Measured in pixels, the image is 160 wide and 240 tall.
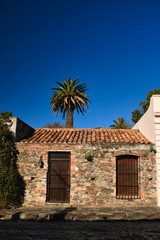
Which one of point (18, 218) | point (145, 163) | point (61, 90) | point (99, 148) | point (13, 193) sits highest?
point (61, 90)

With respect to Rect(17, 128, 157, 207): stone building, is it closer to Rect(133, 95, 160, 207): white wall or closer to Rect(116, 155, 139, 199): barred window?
Rect(116, 155, 139, 199): barred window

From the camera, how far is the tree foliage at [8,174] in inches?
372

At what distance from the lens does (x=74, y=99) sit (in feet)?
73.0

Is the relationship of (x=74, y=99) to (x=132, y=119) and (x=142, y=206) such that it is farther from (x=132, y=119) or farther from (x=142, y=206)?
(x=142, y=206)

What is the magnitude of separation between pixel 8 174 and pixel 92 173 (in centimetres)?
451

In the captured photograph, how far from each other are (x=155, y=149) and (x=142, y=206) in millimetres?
3107

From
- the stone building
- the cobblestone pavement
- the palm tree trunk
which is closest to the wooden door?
the stone building

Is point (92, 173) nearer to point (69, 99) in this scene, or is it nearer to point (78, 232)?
point (78, 232)

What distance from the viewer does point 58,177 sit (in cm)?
1028

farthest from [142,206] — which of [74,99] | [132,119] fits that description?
[132,119]

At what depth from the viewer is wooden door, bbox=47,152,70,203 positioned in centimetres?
1011

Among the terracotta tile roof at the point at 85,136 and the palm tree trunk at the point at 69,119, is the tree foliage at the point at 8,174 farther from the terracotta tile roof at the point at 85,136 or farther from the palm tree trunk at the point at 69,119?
the palm tree trunk at the point at 69,119

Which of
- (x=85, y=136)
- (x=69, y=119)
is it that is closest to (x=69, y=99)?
(x=69, y=119)

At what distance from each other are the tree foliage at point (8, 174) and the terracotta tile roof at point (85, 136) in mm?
1009
